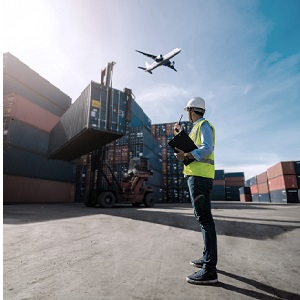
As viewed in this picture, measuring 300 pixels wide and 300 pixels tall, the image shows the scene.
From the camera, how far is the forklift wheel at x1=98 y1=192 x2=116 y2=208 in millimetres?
11781

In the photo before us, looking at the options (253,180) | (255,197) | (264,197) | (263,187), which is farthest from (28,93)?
(253,180)

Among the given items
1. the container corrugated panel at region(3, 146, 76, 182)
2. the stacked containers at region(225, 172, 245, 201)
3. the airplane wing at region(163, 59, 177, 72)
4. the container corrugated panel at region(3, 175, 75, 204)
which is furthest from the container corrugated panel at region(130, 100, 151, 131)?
the stacked containers at region(225, 172, 245, 201)

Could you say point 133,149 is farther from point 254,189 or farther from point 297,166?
point 254,189

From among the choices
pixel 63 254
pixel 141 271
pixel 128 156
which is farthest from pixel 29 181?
pixel 141 271

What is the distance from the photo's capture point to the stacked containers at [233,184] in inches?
1766

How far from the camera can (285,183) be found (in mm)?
24109

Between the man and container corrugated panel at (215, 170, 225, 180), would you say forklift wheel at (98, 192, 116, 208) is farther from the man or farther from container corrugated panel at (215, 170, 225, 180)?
container corrugated panel at (215, 170, 225, 180)

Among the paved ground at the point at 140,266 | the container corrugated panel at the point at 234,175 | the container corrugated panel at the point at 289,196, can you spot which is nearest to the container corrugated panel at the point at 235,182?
the container corrugated panel at the point at 234,175

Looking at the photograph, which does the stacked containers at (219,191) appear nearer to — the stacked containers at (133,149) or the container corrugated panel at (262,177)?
the container corrugated panel at (262,177)

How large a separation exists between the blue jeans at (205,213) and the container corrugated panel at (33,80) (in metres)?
21.6

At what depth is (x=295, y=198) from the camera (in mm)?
23469

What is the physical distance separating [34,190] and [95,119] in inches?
433

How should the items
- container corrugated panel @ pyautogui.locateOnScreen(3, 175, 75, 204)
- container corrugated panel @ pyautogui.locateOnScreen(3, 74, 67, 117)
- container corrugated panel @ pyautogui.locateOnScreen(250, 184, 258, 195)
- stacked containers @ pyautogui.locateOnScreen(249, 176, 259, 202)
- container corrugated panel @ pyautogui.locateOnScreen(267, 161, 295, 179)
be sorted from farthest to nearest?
1. container corrugated panel @ pyautogui.locateOnScreen(250, 184, 258, 195)
2. stacked containers @ pyautogui.locateOnScreen(249, 176, 259, 202)
3. container corrugated panel @ pyautogui.locateOnScreen(267, 161, 295, 179)
4. container corrugated panel @ pyautogui.locateOnScreen(3, 74, 67, 117)
5. container corrugated panel @ pyautogui.locateOnScreen(3, 175, 75, 204)

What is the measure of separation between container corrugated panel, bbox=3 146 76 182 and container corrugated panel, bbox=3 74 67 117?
18.1 ft
